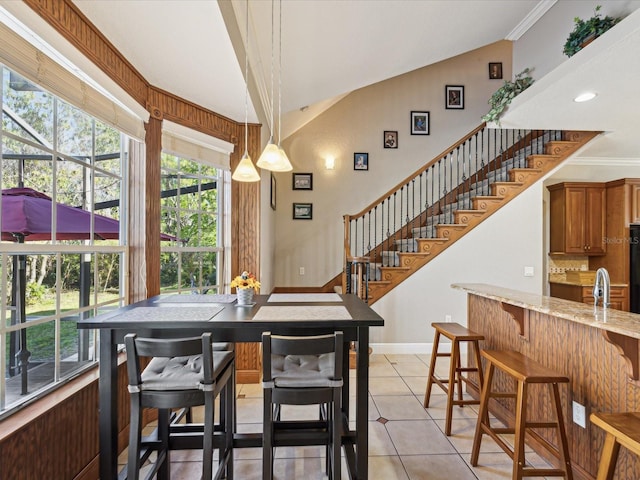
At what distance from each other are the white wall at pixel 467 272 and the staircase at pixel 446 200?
0.11 metres

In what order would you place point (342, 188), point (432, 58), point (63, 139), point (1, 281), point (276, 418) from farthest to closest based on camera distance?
1. point (342, 188)
2. point (432, 58)
3. point (276, 418)
4. point (63, 139)
5. point (1, 281)

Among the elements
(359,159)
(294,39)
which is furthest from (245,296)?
(359,159)

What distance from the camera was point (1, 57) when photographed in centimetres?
138

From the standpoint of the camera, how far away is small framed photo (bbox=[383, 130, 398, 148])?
225 inches

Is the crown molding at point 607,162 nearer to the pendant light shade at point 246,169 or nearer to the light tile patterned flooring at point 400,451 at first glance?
the light tile patterned flooring at point 400,451

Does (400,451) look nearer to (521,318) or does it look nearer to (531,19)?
(521,318)

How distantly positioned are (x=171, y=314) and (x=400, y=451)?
172 centimetres

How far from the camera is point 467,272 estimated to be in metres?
4.28

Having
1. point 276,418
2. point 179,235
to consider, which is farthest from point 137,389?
point 179,235

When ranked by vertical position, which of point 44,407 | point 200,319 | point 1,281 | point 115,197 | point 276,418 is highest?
point 115,197

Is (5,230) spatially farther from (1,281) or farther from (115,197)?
(115,197)

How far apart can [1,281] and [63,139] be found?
868mm

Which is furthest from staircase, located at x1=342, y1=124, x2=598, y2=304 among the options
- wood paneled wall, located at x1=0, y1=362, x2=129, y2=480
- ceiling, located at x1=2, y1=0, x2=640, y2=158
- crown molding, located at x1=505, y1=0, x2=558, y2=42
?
wood paneled wall, located at x1=0, y1=362, x2=129, y2=480

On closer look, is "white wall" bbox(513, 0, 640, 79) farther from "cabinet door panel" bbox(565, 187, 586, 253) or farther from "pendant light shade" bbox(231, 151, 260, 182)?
"pendant light shade" bbox(231, 151, 260, 182)
